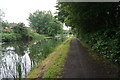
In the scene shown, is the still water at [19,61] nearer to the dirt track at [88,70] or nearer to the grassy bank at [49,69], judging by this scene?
the grassy bank at [49,69]

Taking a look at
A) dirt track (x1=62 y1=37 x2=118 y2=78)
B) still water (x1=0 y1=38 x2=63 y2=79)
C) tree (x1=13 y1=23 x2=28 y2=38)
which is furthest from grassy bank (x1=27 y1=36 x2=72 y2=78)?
tree (x1=13 y1=23 x2=28 y2=38)

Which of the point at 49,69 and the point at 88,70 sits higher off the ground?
the point at 88,70

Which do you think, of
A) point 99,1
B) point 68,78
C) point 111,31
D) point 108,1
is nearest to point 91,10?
point 99,1

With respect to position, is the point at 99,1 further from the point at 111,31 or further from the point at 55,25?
the point at 55,25

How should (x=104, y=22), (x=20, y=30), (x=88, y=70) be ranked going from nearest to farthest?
(x=88, y=70), (x=104, y=22), (x=20, y=30)

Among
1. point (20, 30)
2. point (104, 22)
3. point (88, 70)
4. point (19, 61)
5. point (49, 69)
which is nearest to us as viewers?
point (88, 70)

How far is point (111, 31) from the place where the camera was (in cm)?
452

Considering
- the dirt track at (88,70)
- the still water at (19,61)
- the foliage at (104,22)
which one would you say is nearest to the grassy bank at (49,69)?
the dirt track at (88,70)

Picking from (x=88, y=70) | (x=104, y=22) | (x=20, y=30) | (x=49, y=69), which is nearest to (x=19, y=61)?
(x=49, y=69)

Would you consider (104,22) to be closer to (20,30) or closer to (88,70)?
(88,70)

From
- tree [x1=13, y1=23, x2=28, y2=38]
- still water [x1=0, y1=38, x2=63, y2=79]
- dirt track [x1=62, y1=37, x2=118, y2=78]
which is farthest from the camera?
tree [x1=13, y1=23, x2=28, y2=38]

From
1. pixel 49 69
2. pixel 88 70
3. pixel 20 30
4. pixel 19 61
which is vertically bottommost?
pixel 49 69

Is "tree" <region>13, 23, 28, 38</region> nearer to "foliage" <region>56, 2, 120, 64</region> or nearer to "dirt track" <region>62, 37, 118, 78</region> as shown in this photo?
"foliage" <region>56, 2, 120, 64</region>

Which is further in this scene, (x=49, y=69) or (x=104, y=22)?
(x=104, y=22)
